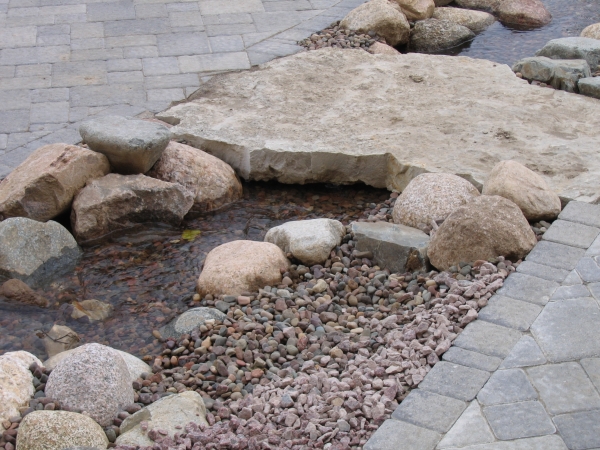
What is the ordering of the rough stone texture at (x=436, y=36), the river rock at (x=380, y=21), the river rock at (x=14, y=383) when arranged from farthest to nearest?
the rough stone texture at (x=436, y=36), the river rock at (x=380, y=21), the river rock at (x=14, y=383)

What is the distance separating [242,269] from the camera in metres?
4.89

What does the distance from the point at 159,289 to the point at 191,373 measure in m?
1.02

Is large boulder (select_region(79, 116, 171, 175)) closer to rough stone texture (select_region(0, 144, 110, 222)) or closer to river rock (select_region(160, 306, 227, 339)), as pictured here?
rough stone texture (select_region(0, 144, 110, 222))

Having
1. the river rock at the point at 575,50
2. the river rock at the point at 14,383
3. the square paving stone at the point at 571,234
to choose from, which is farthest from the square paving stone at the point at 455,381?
the river rock at the point at 575,50

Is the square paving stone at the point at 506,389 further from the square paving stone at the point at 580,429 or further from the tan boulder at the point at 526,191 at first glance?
the tan boulder at the point at 526,191

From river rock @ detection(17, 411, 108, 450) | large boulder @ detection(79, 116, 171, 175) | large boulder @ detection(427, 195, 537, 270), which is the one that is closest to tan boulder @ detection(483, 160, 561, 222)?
large boulder @ detection(427, 195, 537, 270)

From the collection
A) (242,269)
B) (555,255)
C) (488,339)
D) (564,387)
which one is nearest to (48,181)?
(242,269)

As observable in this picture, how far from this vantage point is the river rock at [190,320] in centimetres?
Result: 454

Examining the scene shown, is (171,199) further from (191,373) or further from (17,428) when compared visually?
(17,428)

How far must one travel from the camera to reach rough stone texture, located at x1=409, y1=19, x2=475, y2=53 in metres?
8.73

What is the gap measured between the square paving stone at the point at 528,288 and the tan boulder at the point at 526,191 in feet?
2.61

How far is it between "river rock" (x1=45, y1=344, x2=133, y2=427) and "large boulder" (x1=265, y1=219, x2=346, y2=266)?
166cm

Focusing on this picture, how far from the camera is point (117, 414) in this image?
3.70 m

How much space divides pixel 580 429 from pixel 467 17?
6855 mm
